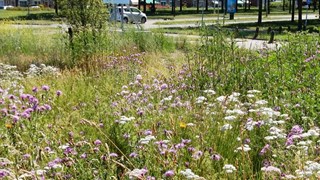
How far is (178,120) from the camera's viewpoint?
4.88m

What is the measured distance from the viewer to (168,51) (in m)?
14.8

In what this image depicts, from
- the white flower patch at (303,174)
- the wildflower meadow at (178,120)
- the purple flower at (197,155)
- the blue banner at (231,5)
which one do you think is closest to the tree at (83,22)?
the wildflower meadow at (178,120)

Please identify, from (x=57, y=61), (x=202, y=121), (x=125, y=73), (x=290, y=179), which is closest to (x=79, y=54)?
(x=57, y=61)

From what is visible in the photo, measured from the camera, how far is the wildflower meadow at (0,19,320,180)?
355 centimetres

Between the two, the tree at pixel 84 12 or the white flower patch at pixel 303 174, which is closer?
the white flower patch at pixel 303 174

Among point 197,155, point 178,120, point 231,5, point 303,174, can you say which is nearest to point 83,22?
point 178,120

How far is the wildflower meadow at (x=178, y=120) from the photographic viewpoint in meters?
3.55

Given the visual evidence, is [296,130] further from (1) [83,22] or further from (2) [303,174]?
(1) [83,22]

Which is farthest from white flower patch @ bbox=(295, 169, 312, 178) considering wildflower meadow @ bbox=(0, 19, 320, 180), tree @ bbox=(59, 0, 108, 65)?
tree @ bbox=(59, 0, 108, 65)

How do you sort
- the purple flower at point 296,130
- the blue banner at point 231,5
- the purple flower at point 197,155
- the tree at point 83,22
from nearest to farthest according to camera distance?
the purple flower at point 197,155
the purple flower at point 296,130
the tree at point 83,22
the blue banner at point 231,5

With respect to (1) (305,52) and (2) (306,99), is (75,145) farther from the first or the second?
(1) (305,52)

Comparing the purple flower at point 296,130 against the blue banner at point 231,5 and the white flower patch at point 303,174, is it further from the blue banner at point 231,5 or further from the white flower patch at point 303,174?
the blue banner at point 231,5

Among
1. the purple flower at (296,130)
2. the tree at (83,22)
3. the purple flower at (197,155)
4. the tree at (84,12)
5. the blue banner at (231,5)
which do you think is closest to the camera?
the purple flower at (197,155)

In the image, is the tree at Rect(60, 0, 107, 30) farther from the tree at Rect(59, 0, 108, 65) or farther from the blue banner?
the blue banner
